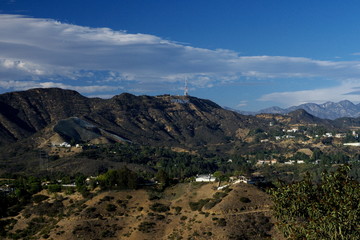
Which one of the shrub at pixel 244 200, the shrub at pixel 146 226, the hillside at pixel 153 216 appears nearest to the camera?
the hillside at pixel 153 216

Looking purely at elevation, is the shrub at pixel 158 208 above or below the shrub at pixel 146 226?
above

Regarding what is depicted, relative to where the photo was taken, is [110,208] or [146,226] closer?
[146,226]

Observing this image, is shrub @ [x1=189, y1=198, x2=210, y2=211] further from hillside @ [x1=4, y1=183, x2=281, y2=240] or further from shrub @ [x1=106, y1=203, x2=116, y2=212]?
shrub @ [x1=106, y1=203, x2=116, y2=212]

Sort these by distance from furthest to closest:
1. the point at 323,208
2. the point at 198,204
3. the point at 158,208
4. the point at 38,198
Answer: the point at 38,198 → the point at 198,204 → the point at 158,208 → the point at 323,208

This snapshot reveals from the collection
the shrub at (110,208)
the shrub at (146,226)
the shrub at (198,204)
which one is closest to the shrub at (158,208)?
the shrub at (198,204)

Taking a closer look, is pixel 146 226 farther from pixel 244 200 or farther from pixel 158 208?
pixel 244 200

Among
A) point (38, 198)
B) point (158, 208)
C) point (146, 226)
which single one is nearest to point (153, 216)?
point (158, 208)

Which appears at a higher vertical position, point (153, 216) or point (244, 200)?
point (244, 200)

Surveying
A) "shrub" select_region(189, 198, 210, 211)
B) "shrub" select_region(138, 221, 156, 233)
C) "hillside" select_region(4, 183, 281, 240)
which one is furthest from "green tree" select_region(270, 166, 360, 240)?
"shrub" select_region(189, 198, 210, 211)

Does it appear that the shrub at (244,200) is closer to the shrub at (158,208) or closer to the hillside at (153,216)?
the hillside at (153,216)
